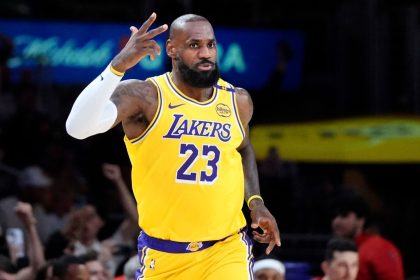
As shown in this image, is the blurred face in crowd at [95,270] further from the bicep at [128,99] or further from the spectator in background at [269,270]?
the bicep at [128,99]

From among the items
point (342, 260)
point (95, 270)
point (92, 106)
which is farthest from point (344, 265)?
point (92, 106)

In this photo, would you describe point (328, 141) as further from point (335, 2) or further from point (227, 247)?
point (227, 247)

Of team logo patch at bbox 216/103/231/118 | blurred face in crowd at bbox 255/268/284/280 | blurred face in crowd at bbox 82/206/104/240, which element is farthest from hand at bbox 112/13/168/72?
blurred face in crowd at bbox 82/206/104/240

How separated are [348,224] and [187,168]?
4316 mm

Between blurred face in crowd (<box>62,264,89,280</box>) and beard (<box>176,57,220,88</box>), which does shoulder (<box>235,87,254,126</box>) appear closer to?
beard (<box>176,57,220,88</box>)

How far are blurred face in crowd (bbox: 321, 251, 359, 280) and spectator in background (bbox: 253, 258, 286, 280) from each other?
47 centimetres

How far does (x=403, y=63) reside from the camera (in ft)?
54.8

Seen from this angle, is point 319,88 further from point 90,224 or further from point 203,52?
point 203,52

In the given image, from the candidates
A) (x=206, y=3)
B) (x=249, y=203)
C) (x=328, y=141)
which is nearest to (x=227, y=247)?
(x=249, y=203)

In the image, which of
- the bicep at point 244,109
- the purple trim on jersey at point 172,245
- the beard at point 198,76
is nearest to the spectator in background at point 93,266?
the purple trim on jersey at point 172,245

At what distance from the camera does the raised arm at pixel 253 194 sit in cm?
761

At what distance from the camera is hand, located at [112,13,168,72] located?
7.01 meters

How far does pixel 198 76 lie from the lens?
7.68m

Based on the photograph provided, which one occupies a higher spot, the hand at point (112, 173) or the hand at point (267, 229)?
the hand at point (267, 229)
